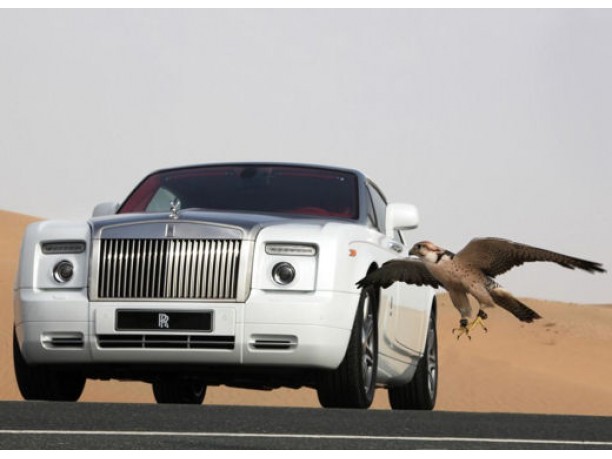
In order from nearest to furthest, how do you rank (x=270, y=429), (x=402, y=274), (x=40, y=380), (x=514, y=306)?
1. (x=270, y=429)
2. (x=514, y=306)
3. (x=402, y=274)
4. (x=40, y=380)

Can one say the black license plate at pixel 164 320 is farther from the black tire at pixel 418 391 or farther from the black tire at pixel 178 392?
the black tire at pixel 178 392

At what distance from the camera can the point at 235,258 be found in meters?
10.9

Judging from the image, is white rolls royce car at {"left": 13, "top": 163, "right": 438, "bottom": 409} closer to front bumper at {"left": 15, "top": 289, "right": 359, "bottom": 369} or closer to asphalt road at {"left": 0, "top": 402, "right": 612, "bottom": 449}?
front bumper at {"left": 15, "top": 289, "right": 359, "bottom": 369}

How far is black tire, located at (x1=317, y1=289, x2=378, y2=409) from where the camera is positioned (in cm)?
1109

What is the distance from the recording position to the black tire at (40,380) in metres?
11.5

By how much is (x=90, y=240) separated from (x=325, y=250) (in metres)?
1.59

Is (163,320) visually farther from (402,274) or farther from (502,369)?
(502,369)

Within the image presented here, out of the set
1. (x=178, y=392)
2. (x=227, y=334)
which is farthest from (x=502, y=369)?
(x=227, y=334)

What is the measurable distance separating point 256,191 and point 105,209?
1.14 meters

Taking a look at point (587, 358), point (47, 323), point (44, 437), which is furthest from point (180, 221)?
point (587, 358)

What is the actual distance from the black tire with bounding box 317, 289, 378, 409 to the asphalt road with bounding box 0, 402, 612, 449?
0.29 metres

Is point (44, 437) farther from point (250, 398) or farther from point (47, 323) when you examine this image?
point (250, 398)

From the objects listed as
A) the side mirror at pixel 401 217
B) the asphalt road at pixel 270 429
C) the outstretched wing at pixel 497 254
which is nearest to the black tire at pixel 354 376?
the asphalt road at pixel 270 429

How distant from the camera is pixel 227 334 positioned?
423 inches
